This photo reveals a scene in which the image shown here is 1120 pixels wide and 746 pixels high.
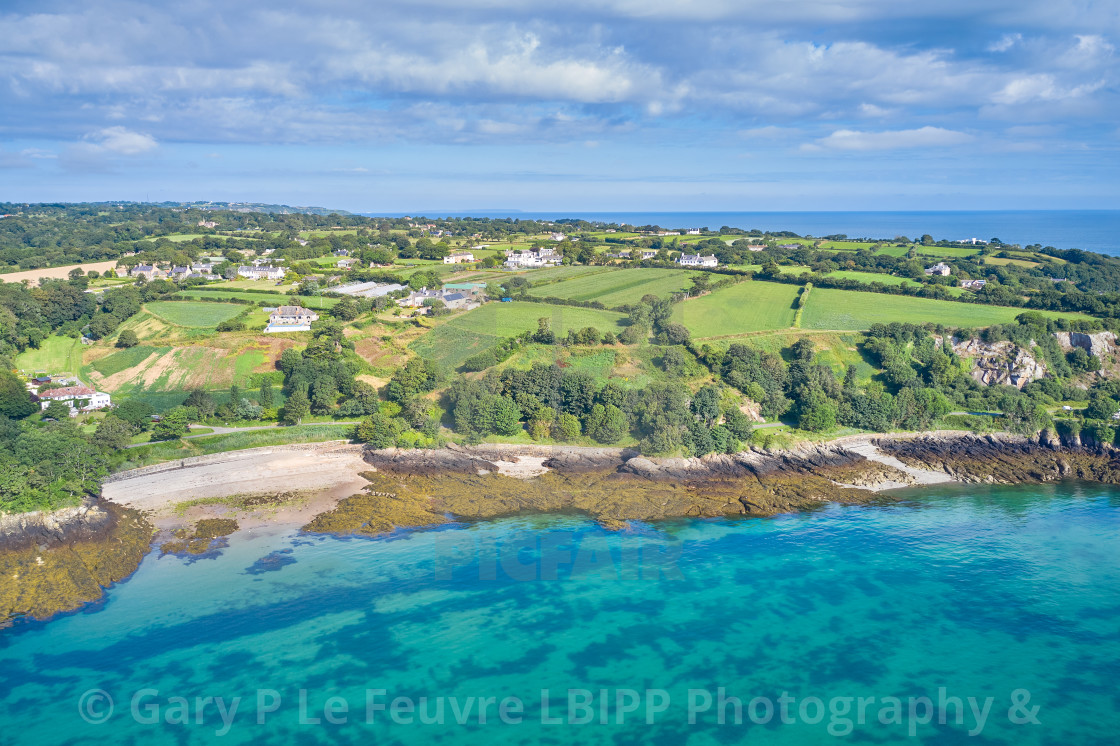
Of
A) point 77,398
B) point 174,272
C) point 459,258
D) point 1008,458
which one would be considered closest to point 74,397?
point 77,398

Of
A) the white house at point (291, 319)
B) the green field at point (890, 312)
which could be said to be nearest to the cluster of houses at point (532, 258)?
the white house at point (291, 319)

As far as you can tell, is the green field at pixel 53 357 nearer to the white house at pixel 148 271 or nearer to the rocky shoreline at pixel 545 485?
the white house at pixel 148 271

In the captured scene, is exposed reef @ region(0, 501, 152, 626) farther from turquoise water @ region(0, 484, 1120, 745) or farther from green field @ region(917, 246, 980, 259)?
green field @ region(917, 246, 980, 259)

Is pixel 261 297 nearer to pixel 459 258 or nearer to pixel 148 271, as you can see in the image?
pixel 148 271

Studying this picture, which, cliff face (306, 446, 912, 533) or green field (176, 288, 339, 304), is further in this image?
green field (176, 288, 339, 304)

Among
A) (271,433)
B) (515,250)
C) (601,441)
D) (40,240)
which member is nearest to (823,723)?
(601,441)

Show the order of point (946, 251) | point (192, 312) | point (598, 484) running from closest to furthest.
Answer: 1. point (598, 484)
2. point (192, 312)
3. point (946, 251)

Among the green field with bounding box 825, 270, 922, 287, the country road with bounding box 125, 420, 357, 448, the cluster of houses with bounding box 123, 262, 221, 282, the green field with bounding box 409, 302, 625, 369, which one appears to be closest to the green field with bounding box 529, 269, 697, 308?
the green field with bounding box 409, 302, 625, 369
